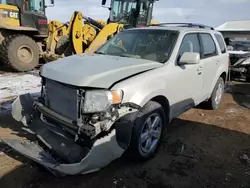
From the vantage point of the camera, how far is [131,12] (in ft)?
35.2

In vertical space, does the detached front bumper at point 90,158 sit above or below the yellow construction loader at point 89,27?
below

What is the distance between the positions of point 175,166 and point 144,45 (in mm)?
2026

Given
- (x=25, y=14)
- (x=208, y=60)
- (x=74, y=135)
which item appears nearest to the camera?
(x=74, y=135)

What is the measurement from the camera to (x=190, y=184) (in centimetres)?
315

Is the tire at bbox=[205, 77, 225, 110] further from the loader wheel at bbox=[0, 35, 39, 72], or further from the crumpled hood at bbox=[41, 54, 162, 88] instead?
the loader wheel at bbox=[0, 35, 39, 72]

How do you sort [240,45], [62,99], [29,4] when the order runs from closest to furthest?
[62,99]
[29,4]
[240,45]

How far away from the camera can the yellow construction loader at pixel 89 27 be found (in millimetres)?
9688

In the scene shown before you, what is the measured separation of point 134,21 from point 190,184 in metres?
8.65

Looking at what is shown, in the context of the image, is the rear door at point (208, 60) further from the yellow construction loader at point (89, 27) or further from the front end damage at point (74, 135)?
the yellow construction loader at point (89, 27)

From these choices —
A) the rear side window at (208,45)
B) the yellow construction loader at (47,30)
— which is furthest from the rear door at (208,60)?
the yellow construction loader at (47,30)

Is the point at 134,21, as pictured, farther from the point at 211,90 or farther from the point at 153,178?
the point at 153,178

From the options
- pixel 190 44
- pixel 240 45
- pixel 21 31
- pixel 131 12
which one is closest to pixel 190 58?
pixel 190 44

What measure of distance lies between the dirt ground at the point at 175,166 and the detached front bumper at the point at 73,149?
0.34m

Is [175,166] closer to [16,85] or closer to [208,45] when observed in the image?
[208,45]
